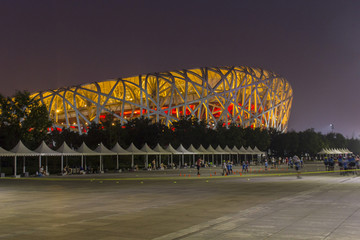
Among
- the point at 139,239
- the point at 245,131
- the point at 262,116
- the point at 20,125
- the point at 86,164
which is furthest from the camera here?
the point at 262,116

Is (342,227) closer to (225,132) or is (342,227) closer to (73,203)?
(73,203)

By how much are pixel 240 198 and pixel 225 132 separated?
6522cm

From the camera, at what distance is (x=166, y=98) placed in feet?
373

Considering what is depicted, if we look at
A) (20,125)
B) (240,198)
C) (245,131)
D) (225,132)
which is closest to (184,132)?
(225,132)

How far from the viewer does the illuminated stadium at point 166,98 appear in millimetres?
109812

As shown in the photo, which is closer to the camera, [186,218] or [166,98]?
[186,218]

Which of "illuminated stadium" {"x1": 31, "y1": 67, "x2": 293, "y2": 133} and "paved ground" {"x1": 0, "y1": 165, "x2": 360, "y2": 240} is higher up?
"illuminated stadium" {"x1": 31, "y1": 67, "x2": 293, "y2": 133}

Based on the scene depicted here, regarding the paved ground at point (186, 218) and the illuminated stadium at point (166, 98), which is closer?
the paved ground at point (186, 218)

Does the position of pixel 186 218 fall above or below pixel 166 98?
below

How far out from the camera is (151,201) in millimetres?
15406

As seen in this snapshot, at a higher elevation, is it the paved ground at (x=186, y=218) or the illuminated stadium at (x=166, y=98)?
the illuminated stadium at (x=166, y=98)

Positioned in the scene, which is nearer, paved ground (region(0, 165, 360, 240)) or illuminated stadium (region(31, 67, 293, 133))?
paved ground (region(0, 165, 360, 240))

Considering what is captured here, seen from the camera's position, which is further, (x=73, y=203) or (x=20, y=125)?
(x=20, y=125)

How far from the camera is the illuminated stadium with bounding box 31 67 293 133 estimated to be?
110 m
